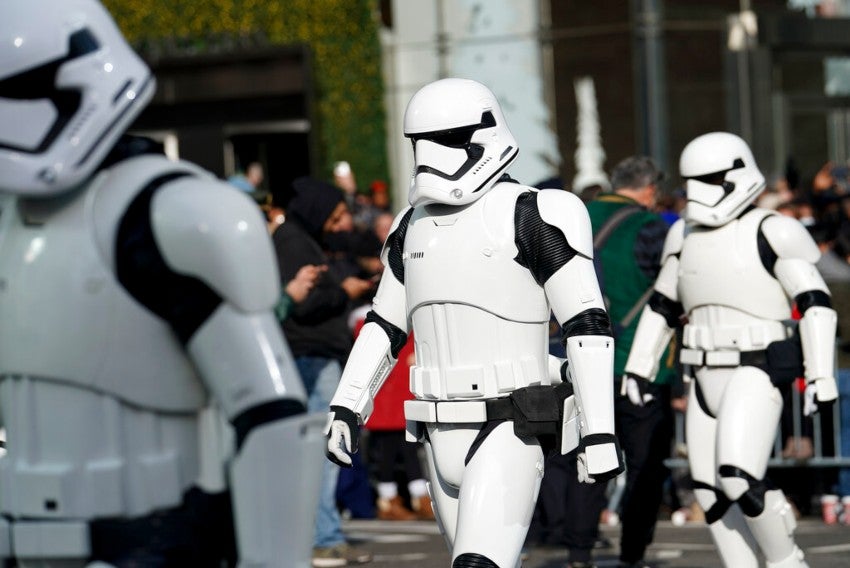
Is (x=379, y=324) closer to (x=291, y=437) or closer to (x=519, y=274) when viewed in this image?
(x=519, y=274)

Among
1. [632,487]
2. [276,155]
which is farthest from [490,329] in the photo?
[276,155]

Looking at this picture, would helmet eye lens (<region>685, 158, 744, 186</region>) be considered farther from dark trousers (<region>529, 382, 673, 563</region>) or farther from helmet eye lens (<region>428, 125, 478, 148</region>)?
helmet eye lens (<region>428, 125, 478, 148</region>)

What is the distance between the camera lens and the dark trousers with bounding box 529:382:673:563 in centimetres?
869

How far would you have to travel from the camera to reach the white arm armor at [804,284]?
7527 mm

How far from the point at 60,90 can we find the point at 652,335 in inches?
194

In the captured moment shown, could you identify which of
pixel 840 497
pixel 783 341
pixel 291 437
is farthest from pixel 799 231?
pixel 291 437

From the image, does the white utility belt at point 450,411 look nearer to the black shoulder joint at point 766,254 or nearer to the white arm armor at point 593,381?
the white arm armor at point 593,381

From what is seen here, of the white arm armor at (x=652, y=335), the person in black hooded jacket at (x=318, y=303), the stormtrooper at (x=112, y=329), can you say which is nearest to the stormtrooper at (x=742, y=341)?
the white arm armor at (x=652, y=335)

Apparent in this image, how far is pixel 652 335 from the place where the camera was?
8.01m

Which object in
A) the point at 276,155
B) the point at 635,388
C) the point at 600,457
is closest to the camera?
the point at 600,457

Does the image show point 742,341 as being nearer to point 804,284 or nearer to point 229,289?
point 804,284

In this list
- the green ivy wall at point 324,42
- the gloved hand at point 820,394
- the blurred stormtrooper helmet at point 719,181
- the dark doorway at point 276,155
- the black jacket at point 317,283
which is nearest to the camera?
the gloved hand at point 820,394

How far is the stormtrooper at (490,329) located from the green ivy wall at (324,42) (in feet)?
51.7

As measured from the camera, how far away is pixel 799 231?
7598 mm
